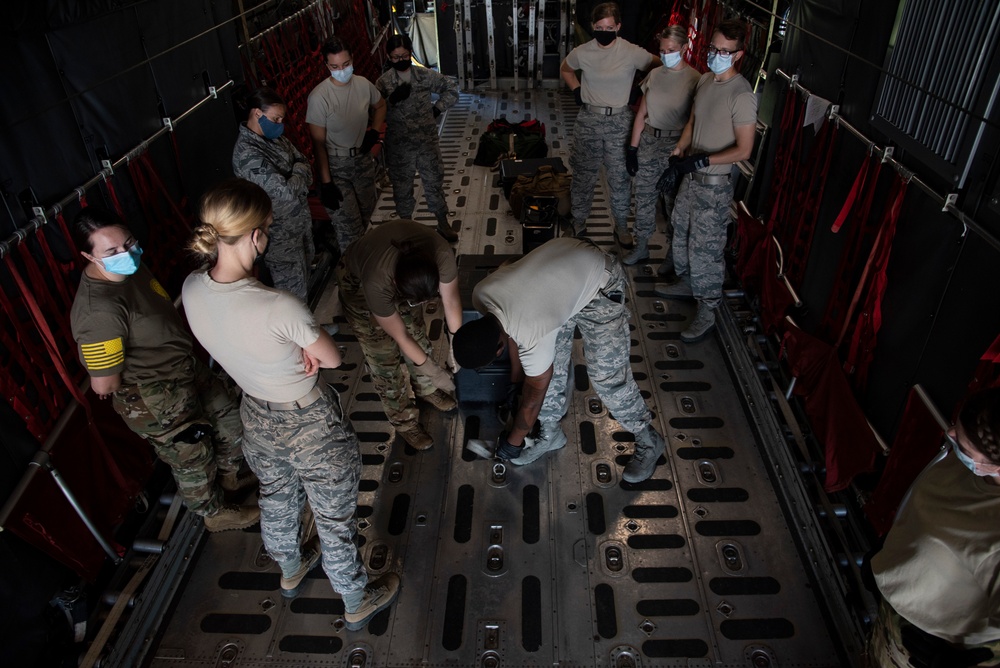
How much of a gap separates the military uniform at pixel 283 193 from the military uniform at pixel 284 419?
1683 millimetres

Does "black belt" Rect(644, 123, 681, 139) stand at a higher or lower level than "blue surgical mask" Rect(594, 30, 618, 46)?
lower

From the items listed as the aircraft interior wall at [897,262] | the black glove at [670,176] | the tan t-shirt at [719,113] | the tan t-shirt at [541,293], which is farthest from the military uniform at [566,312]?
the tan t-shirt at [719,113]

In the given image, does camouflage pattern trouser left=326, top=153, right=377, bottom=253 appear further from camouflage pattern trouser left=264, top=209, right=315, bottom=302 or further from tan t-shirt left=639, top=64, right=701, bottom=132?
tan t-shirt left=639, top=64, right=701, bottom=132

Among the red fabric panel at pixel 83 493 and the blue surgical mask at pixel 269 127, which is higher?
the blue surgical mask at pixel 269 127

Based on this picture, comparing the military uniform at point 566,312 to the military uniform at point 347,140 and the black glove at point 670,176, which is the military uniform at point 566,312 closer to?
the black glove at point 670,176

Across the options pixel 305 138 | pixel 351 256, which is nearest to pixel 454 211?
pixel 305 138

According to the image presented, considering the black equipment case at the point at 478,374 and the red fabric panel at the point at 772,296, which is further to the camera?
the red fabric panel at the point at 772,296

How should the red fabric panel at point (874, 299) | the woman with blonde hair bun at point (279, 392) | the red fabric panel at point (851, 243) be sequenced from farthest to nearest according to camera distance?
1. the red fabric panel at point (851, 243)
2. the red fabric panel at point (874, 299)
3. the woman with blonde hair bun at point (279, 392)

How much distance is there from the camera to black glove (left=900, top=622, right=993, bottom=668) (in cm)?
170

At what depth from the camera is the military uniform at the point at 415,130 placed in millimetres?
5070

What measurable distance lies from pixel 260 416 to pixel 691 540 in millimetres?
2105

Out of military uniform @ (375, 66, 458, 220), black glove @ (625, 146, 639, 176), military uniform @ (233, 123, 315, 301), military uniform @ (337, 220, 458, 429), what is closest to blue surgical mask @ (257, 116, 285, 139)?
military uniform @ (233, 123, 315, 301)

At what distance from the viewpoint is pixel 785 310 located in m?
4.06

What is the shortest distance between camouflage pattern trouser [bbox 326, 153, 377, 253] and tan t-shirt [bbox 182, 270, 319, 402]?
2.87 meters
